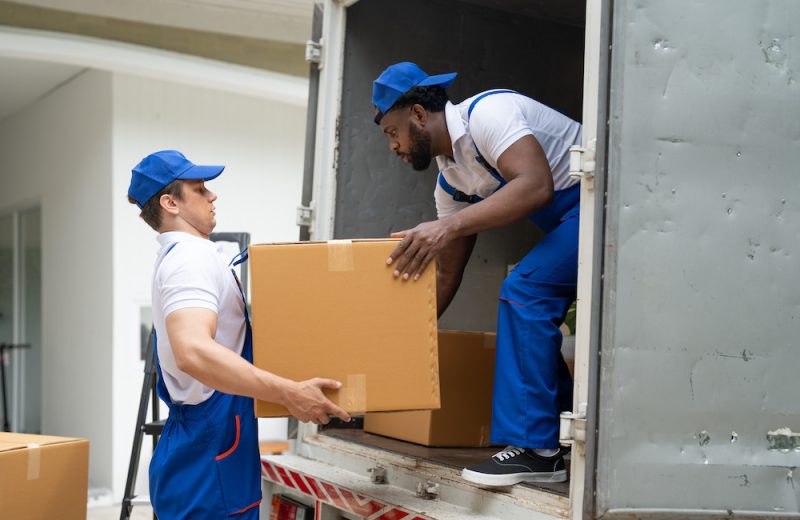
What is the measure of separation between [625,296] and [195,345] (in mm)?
1092

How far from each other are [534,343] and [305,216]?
1307 millimetres

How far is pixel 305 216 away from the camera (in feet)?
12.2

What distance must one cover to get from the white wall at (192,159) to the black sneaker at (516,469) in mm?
4548

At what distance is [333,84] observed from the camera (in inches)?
147

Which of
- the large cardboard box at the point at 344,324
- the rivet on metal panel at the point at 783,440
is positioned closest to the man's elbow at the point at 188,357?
the large cardboard box at the point at 344,324

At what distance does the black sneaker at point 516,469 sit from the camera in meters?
2.68

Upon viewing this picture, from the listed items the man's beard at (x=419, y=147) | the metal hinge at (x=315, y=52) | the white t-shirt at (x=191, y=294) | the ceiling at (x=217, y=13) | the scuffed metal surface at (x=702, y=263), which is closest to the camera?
the scuffed metal surface at (x=702, y=263)

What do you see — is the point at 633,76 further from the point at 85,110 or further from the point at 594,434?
the point at 85,110

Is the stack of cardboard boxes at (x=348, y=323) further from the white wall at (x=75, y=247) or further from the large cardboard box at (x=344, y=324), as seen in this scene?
the white wall at (x=75, y=247)

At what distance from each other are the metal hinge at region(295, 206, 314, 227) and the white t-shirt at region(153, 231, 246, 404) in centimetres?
105

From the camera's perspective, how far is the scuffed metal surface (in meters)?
2.27

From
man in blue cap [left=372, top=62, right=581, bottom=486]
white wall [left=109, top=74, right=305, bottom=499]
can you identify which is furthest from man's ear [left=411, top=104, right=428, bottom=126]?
white wall [left=109, top=74, right=305, bottom=499]

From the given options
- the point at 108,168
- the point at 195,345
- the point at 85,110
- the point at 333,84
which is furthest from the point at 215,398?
the point at 85,110

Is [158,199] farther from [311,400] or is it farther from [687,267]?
[687,267]
